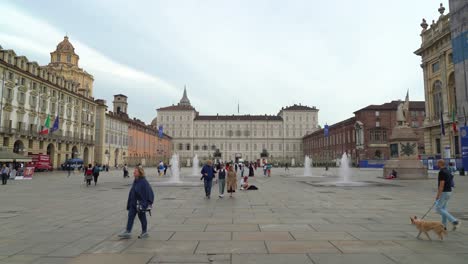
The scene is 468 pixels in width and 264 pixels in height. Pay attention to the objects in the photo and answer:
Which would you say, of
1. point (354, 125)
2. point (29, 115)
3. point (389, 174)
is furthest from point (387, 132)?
point (29, 115)

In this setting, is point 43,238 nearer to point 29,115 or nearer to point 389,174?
point 389,174

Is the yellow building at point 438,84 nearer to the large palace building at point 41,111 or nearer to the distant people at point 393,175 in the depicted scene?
the distant people at point 393,175

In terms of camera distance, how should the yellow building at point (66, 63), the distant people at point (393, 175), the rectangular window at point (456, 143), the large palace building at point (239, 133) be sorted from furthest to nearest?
1. the large palace building at point (239, 133)
2. the yellow building at point (66, 63)
3. the rectangular window at point (456, 143)
4. the distant people at point (393, 175)

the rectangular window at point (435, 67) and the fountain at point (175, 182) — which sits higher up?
the rectangular window at point (435, 67)

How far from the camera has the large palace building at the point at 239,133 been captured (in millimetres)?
122688

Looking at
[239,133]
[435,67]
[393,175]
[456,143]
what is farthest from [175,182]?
[239,133]

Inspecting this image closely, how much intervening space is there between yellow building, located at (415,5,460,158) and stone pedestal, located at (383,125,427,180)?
48.4 ft

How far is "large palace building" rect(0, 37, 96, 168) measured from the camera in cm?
4072

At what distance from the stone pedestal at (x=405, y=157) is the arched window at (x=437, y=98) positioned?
860 inches

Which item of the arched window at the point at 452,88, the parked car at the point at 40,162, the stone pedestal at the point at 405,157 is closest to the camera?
the stone pedestal at the point at 405,157

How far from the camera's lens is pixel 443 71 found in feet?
143

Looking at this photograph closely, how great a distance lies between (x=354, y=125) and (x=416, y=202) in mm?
63944

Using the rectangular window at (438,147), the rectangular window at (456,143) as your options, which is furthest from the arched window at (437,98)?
the rectangular window at (456,143)

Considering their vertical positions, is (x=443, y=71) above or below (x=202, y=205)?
above
